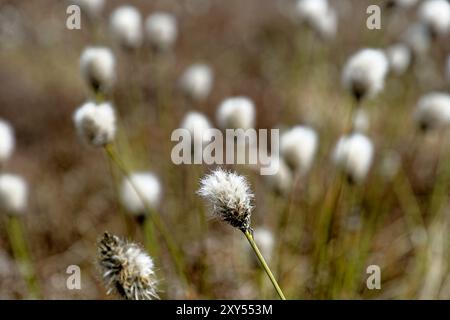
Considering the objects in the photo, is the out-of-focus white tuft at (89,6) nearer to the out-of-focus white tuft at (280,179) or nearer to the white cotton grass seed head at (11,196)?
the white cotton grass seed head at (11,196)

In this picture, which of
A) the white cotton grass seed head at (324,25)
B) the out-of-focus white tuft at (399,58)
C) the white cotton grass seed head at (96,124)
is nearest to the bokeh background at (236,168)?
the out-of-focus white tuft at (399,58)

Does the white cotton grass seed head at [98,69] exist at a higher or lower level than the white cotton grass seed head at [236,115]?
higher

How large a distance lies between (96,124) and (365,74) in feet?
2.29

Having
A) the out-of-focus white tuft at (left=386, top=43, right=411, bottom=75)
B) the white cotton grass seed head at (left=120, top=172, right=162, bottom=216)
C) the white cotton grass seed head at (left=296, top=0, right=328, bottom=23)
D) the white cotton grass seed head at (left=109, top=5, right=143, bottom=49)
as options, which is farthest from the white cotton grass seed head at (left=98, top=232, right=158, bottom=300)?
the out-of-focus white tuft at (left=386, top=43, right=411, bottom=75)

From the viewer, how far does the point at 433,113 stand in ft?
5.74

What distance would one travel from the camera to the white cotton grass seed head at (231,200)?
3.05 feet

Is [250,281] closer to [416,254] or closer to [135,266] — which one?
[416,254]

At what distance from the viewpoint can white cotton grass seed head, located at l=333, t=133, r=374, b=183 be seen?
5.05 ft

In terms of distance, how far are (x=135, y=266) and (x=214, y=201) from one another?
0.58ft

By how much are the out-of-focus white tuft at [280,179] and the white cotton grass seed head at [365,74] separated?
29 centimetres

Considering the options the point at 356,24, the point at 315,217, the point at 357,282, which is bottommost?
the point at 357,282
